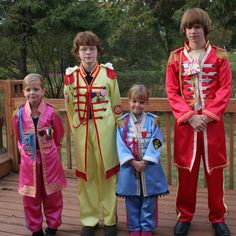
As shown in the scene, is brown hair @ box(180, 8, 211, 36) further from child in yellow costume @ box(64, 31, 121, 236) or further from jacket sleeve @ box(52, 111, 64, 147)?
jacket sleeve @ box(52, 111, 64, 147)

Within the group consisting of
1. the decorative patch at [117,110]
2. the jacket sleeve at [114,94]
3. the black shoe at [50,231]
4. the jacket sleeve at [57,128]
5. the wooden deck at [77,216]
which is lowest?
the wooden deck at [77,216]

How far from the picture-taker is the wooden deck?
326 centimetres

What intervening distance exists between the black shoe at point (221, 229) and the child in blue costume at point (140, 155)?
20.4 inches

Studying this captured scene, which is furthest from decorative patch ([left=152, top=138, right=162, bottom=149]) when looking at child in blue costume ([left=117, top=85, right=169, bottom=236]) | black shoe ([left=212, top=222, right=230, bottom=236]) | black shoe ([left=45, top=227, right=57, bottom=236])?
black shoe ([left=45, top=227, right=57, bottom=236])

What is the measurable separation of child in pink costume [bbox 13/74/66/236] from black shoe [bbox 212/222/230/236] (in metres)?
1.21

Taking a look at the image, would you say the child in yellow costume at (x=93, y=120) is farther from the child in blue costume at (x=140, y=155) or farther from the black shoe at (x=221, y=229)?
the black shoe at (x=221, y=229)

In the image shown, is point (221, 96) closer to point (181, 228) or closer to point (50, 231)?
point (181, 228)

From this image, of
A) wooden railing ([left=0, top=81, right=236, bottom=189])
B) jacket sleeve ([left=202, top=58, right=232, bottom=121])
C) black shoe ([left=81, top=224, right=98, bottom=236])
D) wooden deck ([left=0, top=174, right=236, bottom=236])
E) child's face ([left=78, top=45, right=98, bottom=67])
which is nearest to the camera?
jacket sleeve ([left=202, top=58, right=232, bottom=121])

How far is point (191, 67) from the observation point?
114 inches

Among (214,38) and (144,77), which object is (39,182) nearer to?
(144,77)

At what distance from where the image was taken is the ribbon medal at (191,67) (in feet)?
9.43

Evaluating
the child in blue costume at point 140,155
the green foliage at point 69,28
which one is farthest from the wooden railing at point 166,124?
the green foliage at point 69,28

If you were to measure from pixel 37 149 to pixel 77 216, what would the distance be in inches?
35.1

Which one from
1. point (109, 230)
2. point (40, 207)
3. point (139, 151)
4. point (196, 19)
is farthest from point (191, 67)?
point (40, 207)
